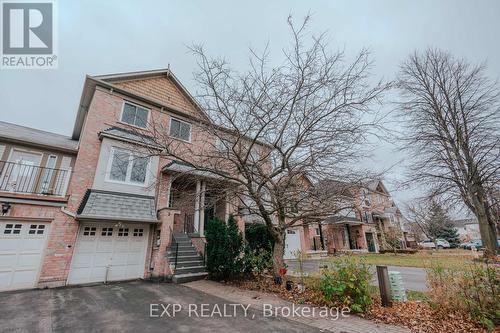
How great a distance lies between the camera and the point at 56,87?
2377cm

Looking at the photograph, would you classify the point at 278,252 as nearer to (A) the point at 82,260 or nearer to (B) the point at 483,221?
(A) the point at 82,260

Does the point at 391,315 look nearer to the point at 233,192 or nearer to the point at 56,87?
the point at 233,192

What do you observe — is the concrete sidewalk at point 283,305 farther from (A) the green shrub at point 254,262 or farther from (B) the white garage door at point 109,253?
(B) the white garage door at point 109,253

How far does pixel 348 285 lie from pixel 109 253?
397 inches

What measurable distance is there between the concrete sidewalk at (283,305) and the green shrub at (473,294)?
157cm

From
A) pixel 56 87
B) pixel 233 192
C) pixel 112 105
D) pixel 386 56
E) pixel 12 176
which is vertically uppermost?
pixel 56 87

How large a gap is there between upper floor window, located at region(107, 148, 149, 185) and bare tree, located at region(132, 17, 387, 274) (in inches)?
197

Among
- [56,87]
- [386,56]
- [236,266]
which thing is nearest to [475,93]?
[386,56]

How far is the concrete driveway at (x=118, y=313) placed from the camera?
4.95 meters

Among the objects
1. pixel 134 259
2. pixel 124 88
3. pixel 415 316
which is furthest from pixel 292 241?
pixel 124 88

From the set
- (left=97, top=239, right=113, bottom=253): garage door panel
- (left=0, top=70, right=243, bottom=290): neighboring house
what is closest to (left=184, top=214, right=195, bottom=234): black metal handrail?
(left=0, top=70, right=243, bottom=290): neighboring house

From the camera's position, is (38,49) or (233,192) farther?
(38,49)

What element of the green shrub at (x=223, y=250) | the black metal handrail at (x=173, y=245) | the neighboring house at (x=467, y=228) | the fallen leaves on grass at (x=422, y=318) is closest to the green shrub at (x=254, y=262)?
the green shrub at (x=223, y=250)

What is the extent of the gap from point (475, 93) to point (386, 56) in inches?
476
